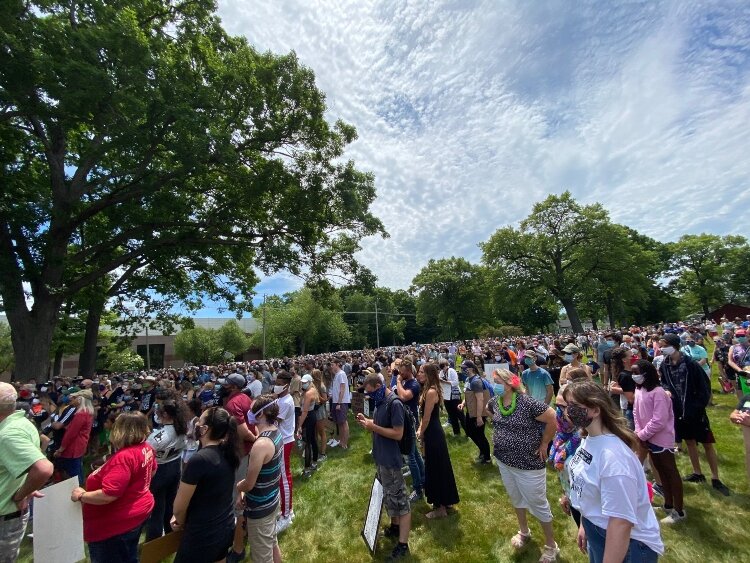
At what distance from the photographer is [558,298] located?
38.4 metres

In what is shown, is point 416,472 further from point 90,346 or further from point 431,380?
point 90,346

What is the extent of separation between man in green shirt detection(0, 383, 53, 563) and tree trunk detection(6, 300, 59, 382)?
12.1m

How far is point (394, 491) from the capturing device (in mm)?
3982

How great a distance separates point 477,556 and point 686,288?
2602 inches

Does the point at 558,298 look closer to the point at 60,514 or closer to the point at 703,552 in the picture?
the point at 703,552

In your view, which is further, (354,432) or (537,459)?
(354,432)

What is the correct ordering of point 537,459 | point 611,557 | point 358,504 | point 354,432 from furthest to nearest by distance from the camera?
point 354,432
point 358,504
point 537,459
point 611,557

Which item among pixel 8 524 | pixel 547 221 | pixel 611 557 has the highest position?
pixel 547 221

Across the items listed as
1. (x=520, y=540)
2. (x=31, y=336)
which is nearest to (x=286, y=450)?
(x=520, y=540)

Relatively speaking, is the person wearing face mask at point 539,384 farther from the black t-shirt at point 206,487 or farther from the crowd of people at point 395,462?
the black t-shirt at point 206,487

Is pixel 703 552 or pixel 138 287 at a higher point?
pixel 138 287

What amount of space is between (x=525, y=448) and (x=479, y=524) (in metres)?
1.67

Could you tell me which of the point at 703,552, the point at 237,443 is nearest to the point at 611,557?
the point at 237,443

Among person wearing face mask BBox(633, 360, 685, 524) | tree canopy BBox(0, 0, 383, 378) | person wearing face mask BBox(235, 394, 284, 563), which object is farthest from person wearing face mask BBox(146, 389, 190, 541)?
tree canopy BBox(0, 0, 383, 378)
